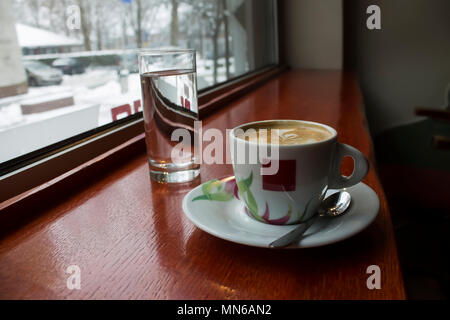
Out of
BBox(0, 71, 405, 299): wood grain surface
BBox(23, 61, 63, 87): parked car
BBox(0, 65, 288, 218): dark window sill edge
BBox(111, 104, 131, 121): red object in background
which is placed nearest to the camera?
BBox(0, 71, 405, 299): wood grain surface

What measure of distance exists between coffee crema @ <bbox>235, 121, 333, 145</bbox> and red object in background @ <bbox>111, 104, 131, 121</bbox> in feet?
1.24

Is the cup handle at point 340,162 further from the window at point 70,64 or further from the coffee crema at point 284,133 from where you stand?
the window at point 70,64

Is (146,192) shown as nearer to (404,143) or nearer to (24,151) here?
(24,151)

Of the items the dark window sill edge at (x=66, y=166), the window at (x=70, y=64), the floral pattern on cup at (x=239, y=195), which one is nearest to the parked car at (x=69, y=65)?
the window at (x=70, y=64)

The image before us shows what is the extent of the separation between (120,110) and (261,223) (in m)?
0.46

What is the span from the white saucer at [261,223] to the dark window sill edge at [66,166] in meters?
0.18

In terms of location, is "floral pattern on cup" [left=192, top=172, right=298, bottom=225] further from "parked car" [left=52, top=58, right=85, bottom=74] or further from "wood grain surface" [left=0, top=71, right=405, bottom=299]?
"parked car" [left=52, top=58, right=85, bottom=74]

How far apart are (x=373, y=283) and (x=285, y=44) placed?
2179mm

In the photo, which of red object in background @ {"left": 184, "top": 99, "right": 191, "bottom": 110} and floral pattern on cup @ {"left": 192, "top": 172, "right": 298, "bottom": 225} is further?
red object in background @ {"left": 184, "top": 99, "right": 191, "bottom": 110}

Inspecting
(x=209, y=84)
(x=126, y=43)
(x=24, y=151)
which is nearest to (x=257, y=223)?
(x=24, y=151)

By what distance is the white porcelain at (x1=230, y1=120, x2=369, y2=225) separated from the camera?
330mm

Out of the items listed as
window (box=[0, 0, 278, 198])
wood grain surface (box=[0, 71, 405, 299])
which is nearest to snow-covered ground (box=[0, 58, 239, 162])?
window (box=[0, 0, 278, 198])

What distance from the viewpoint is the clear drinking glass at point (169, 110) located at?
0.49 meters

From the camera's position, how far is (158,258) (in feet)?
1.08
